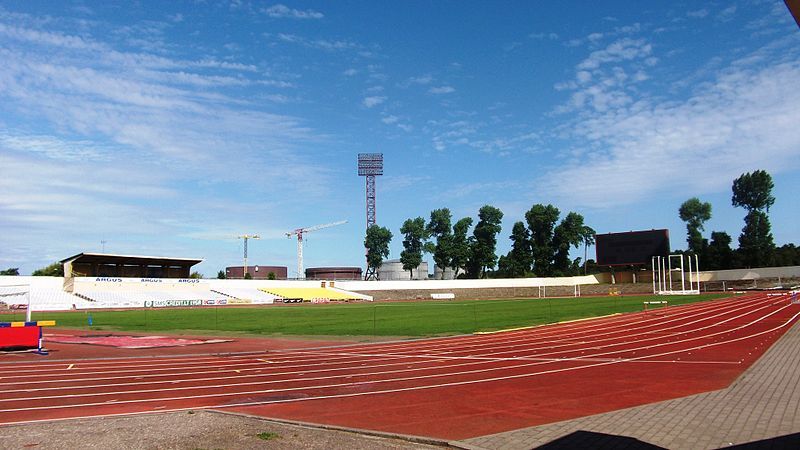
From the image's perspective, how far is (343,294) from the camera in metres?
90.1

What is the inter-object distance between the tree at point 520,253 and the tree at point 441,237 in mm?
12994

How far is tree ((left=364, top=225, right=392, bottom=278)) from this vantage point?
405 feet

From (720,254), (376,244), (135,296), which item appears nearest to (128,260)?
(135,296)

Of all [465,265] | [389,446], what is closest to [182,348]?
[389,446]

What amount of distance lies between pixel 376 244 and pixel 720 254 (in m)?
67.2

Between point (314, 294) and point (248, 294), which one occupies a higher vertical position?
point (248, 294)

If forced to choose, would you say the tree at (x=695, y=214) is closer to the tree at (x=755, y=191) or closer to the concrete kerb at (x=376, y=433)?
the tree at (x=755, y=191)

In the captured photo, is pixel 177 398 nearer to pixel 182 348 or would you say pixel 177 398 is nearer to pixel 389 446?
pixel 389 446

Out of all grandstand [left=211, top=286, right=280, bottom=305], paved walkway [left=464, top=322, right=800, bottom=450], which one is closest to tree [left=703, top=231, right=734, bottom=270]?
grandstand [left=211, top=286, right=280, bottom=305]

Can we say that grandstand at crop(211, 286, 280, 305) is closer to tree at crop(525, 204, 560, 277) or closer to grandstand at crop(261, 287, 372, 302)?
grandstand at crop(261, 287, 372, 302)

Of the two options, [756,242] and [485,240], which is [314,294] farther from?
[756,242]

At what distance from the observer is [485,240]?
11656 centimetres

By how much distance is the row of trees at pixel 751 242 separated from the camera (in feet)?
313

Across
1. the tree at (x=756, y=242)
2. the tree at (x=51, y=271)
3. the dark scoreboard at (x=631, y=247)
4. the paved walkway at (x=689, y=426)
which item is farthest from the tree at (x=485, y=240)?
the paved walkway at (x=689, y=426)
